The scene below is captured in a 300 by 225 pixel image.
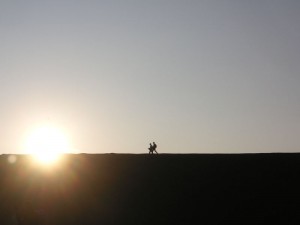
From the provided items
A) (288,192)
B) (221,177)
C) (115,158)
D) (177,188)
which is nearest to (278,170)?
(288,192)

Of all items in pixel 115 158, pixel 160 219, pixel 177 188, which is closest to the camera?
pixel 160 219

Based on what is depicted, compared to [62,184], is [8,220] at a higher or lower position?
lower

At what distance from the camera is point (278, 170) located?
53.6 feet

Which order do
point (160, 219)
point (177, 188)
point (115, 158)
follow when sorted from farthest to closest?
point (115, 158) → point (177, 188) → point (160, 219)

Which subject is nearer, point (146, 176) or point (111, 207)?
point (111, 207)

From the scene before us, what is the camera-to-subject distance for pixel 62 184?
52.1 feet

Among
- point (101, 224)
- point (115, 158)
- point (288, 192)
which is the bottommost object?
point (101, 224)

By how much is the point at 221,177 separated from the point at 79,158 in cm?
561

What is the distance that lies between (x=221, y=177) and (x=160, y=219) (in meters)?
3.00

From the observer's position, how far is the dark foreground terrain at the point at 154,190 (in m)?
14.9

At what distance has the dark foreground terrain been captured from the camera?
14914mm

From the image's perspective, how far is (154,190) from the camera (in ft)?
51.5

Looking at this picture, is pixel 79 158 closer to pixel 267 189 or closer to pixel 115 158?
pixel 115 158

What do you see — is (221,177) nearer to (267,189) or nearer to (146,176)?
(267,189)
